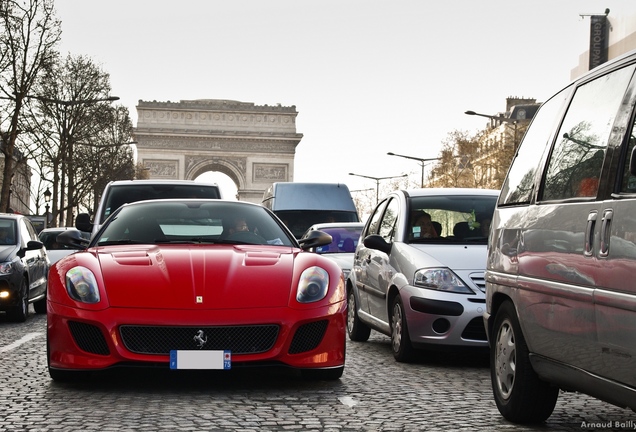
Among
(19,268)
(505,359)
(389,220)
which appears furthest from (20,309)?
(505,359)

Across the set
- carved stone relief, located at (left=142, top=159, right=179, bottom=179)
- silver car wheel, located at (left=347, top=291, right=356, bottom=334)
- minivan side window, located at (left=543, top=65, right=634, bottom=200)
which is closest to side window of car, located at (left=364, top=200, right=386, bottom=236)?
silver car wheel, located at (left=347, top=291, right=356, bottom=334)

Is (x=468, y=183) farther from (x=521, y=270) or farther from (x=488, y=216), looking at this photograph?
(x=521, y=270)

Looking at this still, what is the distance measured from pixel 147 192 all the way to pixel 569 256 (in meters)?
10.6

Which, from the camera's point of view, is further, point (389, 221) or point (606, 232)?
point (389, 221)

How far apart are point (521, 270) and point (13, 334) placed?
8.02 meters

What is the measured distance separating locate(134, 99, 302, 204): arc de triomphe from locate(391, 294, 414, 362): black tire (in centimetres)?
7956

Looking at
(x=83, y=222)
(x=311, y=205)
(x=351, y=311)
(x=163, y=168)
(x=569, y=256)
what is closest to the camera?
(x=569, y=256)

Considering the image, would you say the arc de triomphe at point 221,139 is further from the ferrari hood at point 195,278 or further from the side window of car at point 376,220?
the ferrari hood at point 195,278

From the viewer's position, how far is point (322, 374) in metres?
7.66

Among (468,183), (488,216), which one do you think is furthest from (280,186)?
(468,183)

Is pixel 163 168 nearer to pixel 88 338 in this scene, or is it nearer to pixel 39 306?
pixel 39 306

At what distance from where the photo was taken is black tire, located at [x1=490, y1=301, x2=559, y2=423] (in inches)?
236

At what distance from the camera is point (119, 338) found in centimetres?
708

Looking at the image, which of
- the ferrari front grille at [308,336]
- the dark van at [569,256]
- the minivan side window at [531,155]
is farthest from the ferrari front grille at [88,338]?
the minivan side window at [531,155]
